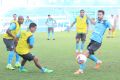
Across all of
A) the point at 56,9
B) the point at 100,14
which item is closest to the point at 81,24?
the point at 100,14

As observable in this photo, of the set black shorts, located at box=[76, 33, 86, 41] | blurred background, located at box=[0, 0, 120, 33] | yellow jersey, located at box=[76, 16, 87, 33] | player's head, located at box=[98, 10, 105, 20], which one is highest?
player's head, located at box=[98, 10, 105, 20]

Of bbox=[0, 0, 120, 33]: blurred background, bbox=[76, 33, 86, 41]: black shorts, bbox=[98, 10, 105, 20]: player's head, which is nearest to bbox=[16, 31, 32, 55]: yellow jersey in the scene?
bbox=[98, 10, 105, 20]: player's head

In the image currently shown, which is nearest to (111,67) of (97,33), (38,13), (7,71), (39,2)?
(97,33)

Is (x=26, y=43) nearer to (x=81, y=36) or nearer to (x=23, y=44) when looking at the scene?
(x=23, y=44)

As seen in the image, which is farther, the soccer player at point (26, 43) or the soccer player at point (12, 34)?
the soccer player at point (12, 34)

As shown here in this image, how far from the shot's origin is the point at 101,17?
12695mm

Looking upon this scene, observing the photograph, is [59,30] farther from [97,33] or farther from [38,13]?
[97,33]

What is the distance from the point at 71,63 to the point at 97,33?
1995mm

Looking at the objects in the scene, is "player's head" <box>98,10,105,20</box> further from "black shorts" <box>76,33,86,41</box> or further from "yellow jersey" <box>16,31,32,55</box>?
"black shorts" <box>76,33,86,41</box>

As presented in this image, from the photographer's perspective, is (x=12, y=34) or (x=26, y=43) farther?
(x=12, y=34)

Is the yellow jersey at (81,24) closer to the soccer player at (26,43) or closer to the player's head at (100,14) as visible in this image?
the player's head at (100,14)

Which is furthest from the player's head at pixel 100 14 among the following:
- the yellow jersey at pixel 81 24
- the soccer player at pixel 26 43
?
the yellow jersey at pixel 81 24

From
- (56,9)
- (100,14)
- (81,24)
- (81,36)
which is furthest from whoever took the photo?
(56,9)

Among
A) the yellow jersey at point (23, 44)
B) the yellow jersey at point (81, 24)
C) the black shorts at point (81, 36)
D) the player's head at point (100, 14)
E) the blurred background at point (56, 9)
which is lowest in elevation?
the blurred background at point (56, 9)
